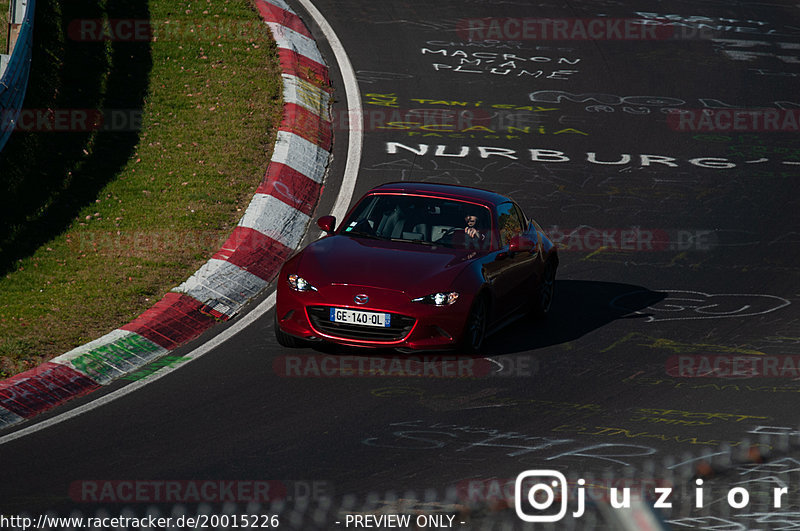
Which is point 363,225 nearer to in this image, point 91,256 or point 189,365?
point 189,365

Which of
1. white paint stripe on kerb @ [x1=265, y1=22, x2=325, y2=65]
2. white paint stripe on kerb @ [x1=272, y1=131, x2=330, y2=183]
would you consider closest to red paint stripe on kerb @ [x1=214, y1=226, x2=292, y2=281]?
white paint stripe on kerb @ [x1=272, y1=131, x2=330, y2=183]

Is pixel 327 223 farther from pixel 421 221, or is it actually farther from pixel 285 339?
pixel 285 339

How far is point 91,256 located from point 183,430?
172 inches

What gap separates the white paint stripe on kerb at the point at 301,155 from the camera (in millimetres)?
14570

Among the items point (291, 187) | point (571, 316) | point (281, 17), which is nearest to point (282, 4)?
point (281, 17)

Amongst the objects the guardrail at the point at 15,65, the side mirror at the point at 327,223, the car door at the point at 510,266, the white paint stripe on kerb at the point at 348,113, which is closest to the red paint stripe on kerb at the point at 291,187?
the white paint stripe on kerb at the point at 348,113

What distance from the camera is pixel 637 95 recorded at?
1916cm

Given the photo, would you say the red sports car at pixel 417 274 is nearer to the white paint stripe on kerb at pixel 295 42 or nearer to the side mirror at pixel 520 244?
the side mirror at pixel 520 244

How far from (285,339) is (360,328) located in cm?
75

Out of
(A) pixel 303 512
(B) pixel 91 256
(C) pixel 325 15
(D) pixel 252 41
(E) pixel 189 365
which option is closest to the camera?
(A) pixel 303 512

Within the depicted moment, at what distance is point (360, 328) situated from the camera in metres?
9.35

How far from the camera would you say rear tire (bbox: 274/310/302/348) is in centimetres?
964

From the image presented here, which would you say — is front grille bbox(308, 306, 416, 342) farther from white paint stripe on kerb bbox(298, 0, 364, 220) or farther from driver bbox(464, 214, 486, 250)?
white paint stripe on kerb bbox(298, 0, 364, 220)

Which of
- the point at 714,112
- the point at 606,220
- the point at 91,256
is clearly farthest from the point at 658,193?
the point at 91,256
